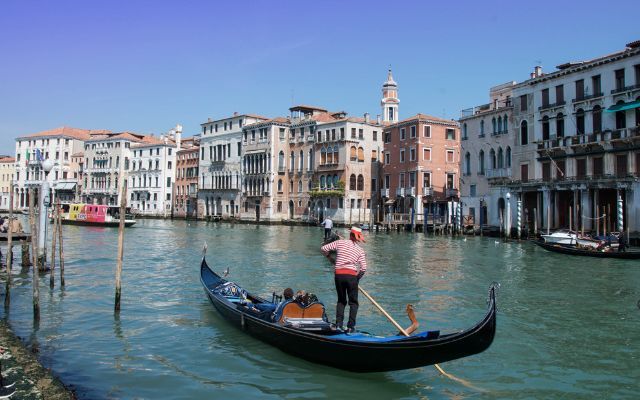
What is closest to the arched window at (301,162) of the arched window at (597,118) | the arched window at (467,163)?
the arched window at (467,163)

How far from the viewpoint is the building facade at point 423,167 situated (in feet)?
126

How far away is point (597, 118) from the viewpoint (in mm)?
26172

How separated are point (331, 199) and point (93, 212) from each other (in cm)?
1719

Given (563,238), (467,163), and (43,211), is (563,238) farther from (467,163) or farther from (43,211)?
(43,211)

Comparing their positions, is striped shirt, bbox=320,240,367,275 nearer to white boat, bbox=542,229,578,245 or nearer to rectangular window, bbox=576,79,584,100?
white boat, bbox=542,229,578,245

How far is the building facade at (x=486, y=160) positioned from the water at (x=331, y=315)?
16.0 meters

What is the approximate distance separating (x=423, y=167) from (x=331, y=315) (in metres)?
30.4

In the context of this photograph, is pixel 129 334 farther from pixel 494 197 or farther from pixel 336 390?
pixel 494 197

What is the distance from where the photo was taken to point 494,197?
31938 millimetres

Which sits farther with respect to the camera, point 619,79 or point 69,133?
point 69,133

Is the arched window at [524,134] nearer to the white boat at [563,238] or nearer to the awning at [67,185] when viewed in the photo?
the white boat at [563,238]

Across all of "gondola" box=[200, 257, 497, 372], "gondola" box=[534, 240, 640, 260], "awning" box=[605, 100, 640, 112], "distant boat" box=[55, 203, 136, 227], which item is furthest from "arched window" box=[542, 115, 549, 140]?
"distant boat" box=[55, 203, 136, 227]

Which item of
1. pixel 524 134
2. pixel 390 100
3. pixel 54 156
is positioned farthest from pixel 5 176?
pixel 524 134

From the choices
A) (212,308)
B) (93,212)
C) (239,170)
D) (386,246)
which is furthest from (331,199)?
(212,308)
